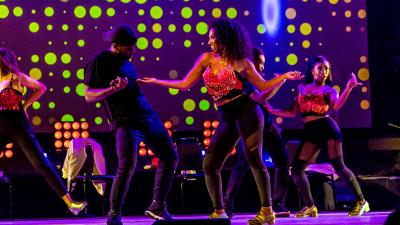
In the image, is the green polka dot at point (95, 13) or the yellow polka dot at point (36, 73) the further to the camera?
the green polka dot at point (95, 13)

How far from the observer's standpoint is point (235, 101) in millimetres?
5473

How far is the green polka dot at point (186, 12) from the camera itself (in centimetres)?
1018

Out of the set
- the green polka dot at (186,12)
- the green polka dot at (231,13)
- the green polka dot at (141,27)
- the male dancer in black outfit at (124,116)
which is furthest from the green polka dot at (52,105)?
the male dancer in black outfit at (124,116)

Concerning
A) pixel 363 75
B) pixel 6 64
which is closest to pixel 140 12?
pixel 363 75

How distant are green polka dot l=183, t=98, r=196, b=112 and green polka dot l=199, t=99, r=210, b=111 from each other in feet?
0.34

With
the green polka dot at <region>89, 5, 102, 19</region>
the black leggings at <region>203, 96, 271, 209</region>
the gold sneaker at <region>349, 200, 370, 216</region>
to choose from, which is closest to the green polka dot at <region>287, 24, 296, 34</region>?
the green polka dot at <region>89, 5, 102, 19</region>

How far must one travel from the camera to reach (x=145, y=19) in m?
10.1

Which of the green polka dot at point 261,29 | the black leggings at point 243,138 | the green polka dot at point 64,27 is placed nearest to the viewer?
the black leggings at point 243,138

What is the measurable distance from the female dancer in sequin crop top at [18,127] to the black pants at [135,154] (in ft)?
1.73

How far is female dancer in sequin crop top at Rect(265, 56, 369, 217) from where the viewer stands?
7.17m

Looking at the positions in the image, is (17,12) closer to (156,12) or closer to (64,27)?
(64,27)

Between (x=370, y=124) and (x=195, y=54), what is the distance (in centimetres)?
280

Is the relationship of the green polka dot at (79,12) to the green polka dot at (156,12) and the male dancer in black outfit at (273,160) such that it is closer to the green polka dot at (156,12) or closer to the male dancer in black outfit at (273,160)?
the green polka dot at (156,12)

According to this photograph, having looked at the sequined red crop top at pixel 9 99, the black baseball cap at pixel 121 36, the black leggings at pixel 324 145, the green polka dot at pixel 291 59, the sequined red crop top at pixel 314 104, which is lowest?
the black leggings at pixel 324 145
